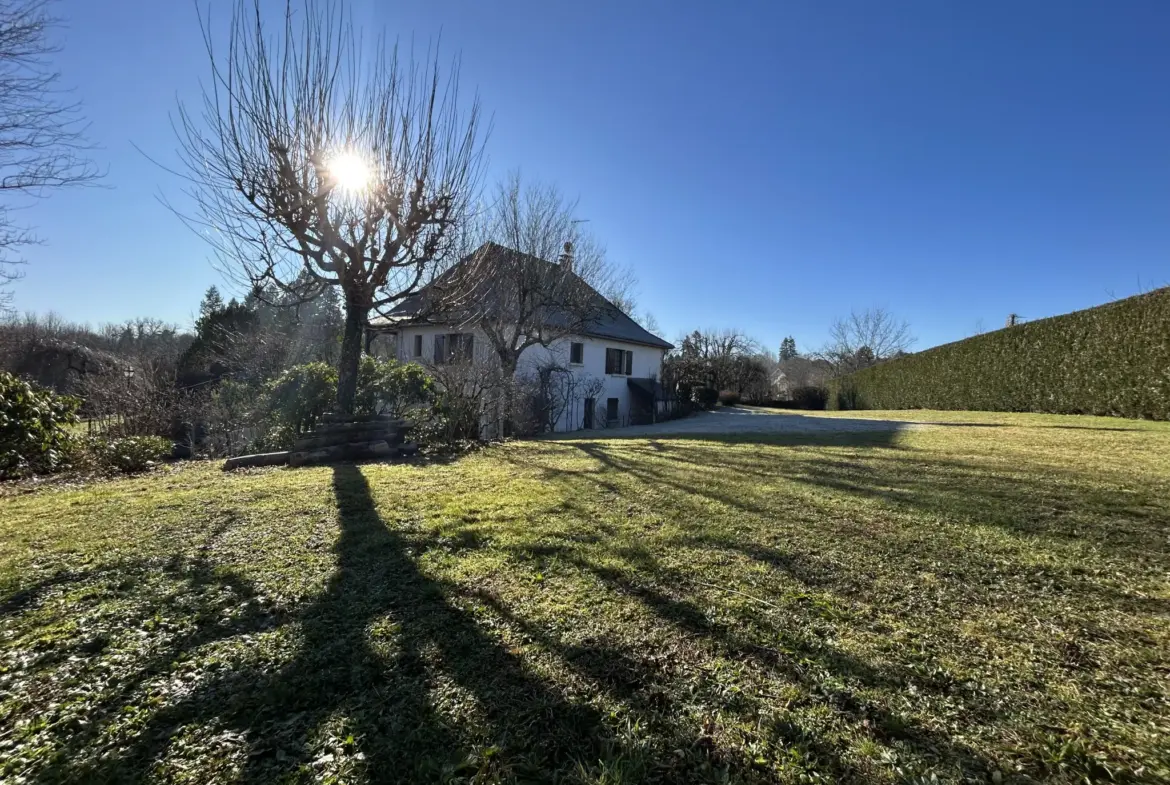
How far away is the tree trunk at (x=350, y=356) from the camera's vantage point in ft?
21.8

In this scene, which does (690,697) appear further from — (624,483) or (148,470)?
(148,470)

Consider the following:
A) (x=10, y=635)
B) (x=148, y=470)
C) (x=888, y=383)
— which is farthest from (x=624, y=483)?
(x=888, y=383)

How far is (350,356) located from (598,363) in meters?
14.9

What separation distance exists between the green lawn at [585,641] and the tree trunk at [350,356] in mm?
3050

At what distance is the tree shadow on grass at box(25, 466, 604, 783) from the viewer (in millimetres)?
1330

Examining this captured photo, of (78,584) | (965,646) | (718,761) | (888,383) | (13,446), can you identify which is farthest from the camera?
(888,383)

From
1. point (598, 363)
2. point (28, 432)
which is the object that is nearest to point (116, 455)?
point (28, 432)

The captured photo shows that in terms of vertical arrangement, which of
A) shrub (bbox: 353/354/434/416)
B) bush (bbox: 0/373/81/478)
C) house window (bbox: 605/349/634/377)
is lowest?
bush (bbox: 0/373/81/478)

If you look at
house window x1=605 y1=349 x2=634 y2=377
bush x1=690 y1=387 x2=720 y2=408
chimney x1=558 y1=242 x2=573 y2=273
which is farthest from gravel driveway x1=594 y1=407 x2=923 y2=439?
bush x1=690 y1=387 x2=720 y2=408

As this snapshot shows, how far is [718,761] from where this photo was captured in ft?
4.41

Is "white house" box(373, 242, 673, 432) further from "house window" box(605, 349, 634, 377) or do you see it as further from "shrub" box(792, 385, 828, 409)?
"shrub" box(792, 385, 828, 409)

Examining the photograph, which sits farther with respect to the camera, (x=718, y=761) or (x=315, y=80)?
(x=315, y=80)

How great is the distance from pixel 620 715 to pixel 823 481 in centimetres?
410

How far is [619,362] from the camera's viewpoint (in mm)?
22625
